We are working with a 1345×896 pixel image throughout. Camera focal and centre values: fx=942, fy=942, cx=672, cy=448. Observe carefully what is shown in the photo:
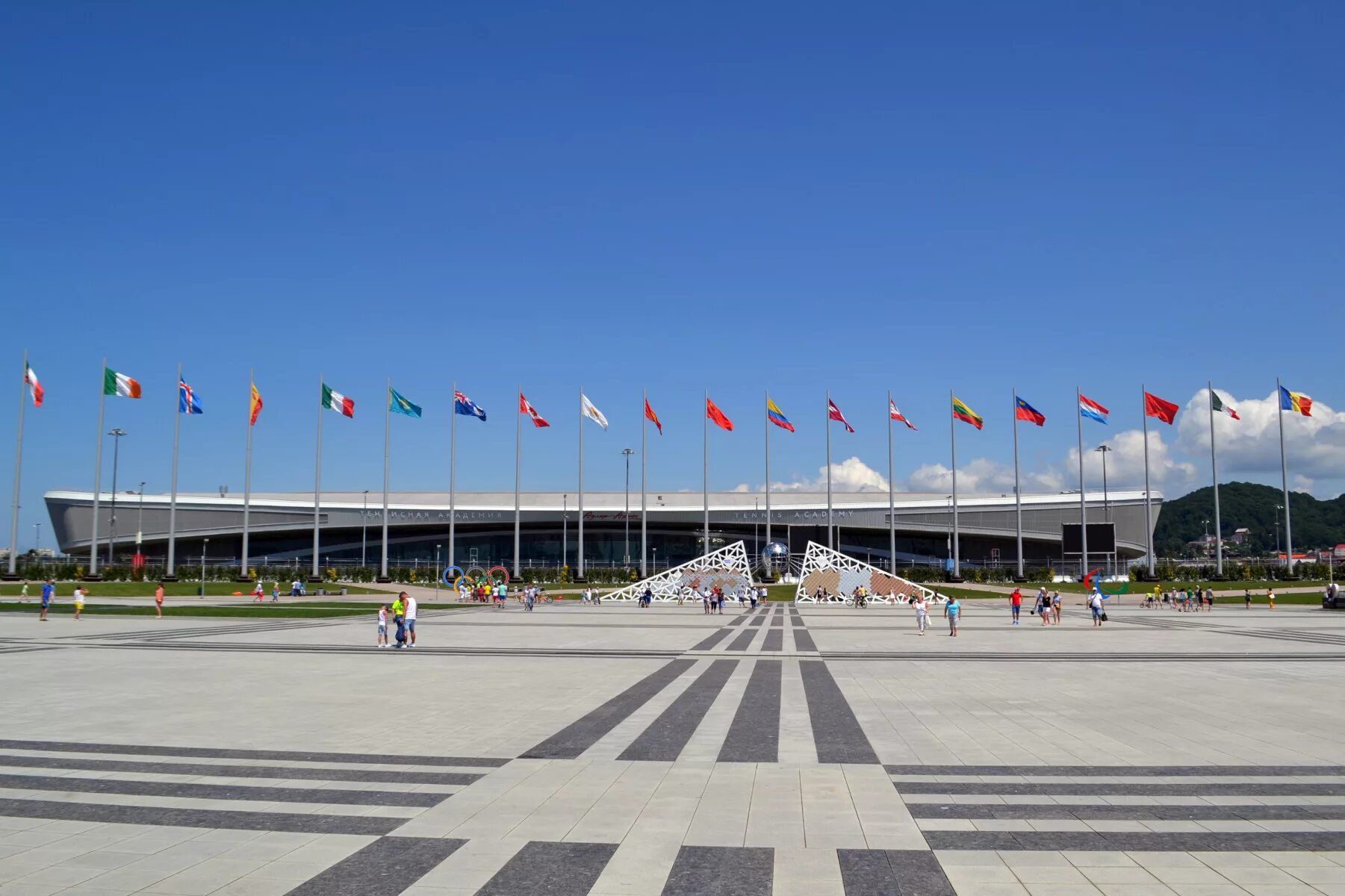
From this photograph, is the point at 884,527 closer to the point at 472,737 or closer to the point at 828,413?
the point at 828,413

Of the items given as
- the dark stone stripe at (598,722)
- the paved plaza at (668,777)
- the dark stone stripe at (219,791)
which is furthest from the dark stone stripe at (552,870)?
the dark stone stripe at (598,722)

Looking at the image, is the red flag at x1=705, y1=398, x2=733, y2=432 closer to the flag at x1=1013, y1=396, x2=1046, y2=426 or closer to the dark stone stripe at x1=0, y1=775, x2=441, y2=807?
the flag at x1=1013, y1=396, x2=1046, y2=426

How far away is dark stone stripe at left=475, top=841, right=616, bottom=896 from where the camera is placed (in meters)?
7.17

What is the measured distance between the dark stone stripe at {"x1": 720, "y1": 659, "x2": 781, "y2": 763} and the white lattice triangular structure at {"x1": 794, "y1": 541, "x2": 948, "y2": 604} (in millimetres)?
38621

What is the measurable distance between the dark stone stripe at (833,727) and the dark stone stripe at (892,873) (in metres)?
2.63

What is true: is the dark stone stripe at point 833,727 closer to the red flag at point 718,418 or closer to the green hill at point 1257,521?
the red flag at point 718,418

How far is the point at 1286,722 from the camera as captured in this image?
14.8 m

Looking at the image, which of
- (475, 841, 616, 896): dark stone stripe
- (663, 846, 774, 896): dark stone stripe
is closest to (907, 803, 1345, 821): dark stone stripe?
(663, 846, 774, 896): dark stone stripe

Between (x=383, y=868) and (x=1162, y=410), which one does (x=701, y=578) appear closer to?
(x=1162, y=410)

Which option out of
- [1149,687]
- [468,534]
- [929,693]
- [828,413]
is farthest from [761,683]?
[468,534]

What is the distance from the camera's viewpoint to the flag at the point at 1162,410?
195ft

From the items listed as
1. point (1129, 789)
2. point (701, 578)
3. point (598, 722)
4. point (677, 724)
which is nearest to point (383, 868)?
point (598, 722)

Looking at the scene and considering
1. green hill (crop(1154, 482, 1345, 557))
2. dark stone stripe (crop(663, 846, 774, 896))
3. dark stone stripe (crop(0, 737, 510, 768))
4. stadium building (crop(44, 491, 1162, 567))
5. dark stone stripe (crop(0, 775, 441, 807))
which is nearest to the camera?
dark stone stripe (crop(663, 846, 774, 896))

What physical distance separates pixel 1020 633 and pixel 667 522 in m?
75.1
